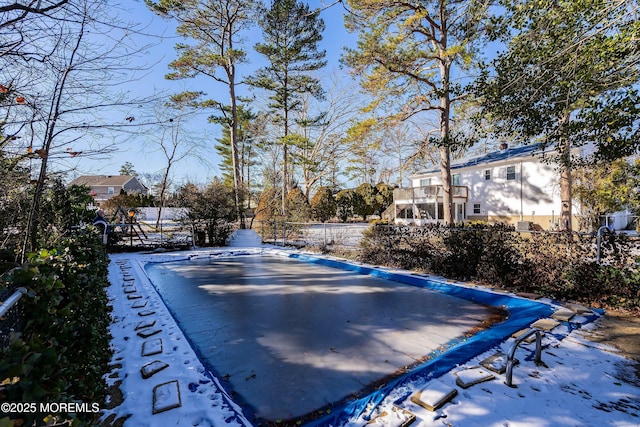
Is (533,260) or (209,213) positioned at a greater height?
(209,213)

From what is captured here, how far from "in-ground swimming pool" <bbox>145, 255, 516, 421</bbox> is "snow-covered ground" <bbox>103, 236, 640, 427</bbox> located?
264 millimetres

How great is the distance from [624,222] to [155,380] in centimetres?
1987

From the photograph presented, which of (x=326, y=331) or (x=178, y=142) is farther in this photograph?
(x=178, y=142)

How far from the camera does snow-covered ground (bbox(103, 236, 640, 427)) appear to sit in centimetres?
180

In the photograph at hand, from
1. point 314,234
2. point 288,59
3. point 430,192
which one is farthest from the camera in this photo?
point 430,192

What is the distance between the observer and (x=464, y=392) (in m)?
2.05

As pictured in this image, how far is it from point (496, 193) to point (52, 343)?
61.1 feet

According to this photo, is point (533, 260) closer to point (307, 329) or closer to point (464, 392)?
point (464, 392)

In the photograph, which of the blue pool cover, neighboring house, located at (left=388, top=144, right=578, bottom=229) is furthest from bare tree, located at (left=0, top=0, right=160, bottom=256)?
neighboring house, located at (left=388, top=144, right=578, bottom=229)

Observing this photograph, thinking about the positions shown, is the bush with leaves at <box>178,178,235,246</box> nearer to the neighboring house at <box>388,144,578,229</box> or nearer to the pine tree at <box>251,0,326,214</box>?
the pine tree at <box>251,0,326,214</box>

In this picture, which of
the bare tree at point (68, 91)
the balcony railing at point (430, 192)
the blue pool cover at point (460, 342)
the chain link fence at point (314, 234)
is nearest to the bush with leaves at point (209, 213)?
the chain link fence at point (314, 234)

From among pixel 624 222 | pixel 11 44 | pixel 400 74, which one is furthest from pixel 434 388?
pixel 624 222

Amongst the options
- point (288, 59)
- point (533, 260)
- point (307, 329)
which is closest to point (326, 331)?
point (307, 329)

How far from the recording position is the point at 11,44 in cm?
194
